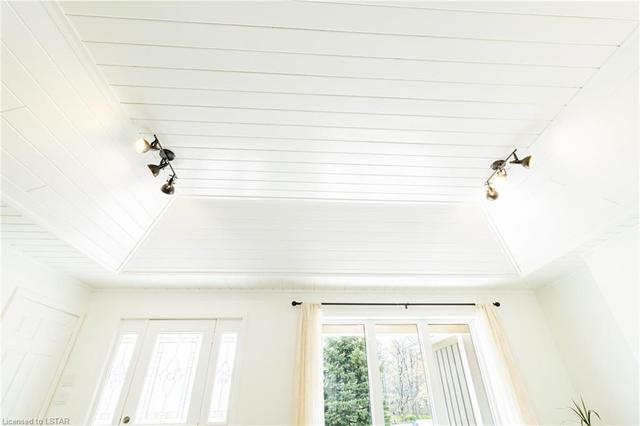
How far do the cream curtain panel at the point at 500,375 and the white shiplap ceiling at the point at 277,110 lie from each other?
1.21 metres

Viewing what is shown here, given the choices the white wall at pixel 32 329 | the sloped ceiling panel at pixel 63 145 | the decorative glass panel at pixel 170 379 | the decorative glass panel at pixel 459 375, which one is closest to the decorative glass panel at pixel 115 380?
the decorative glass panel at pixel 170 379

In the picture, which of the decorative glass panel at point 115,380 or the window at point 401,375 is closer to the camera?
the decorative glass panel at point 115,380

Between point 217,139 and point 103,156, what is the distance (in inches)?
30.2

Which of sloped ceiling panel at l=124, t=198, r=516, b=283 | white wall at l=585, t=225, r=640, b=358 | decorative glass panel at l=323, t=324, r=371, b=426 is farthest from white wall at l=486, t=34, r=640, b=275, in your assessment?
decorative glass panel at l=323, t=324, r=371, b=426

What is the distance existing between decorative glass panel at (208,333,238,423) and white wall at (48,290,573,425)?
5.4 inches

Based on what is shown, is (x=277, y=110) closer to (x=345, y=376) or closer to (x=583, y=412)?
(x=345, y=376)

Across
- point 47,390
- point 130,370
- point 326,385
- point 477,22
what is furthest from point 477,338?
point 47,390

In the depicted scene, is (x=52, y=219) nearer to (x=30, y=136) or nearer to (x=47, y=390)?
(x=30, y=136)

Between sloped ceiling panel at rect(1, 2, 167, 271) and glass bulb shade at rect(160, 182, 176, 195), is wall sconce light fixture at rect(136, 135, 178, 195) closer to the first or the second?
glass bulb shade at rect(160, 182, 176, 195)

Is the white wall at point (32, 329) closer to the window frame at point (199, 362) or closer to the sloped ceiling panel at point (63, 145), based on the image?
the window frame at point (199, 362)

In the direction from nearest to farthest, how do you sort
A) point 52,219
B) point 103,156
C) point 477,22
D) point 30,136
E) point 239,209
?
point 477,22 < point 30,136 < point 103,156 < point 52,219 < point 239,209

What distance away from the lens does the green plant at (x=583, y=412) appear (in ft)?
8.85

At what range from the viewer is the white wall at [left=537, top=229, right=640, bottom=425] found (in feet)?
7.61

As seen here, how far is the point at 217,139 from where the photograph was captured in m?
1.97
